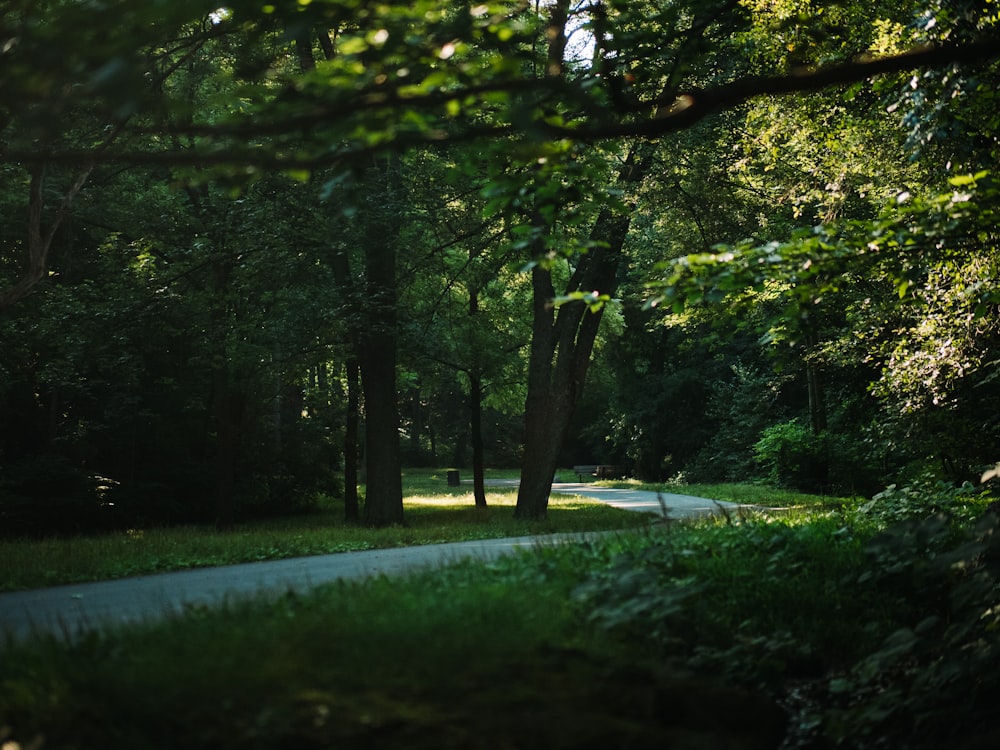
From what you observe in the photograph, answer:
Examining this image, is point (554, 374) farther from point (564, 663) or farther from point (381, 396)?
point (564, 663)

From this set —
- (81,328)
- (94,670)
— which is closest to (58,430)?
(81,328)

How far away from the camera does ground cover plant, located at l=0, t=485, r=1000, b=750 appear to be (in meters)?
4.02

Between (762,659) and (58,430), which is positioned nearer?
(762,659)

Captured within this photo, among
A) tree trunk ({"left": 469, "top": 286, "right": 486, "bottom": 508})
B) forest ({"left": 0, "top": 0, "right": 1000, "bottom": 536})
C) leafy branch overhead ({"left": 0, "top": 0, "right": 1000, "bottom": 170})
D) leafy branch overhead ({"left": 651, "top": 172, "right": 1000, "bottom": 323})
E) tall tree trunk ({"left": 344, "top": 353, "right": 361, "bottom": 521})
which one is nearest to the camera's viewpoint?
leafy branch overhead ({"left": 0, "top": 0, "right": 1000, "bottom": 170})

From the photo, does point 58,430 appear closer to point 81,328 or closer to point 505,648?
point 81,328

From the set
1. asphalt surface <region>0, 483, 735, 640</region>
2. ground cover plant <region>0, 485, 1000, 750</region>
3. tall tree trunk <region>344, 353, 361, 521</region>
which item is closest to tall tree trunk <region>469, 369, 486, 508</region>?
tall tree trunk <region>344, 353, 361, 521</region>

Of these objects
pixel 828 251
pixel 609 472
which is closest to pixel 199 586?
pixel 828 251

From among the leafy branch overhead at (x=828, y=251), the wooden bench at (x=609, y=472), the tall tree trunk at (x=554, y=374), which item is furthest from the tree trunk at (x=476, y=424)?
the wooden bench at (x=609, y=472)

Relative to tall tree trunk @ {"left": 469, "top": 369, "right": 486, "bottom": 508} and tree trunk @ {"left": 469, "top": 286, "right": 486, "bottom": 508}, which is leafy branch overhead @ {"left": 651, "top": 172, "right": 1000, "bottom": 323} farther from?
tall tree trunk @ {"left": 469, "top": 369, "right": 486, "bottom": 508}

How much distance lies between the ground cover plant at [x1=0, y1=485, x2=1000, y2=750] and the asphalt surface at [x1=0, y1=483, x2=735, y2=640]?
37.4 inches

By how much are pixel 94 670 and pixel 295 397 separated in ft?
95.2

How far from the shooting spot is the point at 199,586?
9.70 metres

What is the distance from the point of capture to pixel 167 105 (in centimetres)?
385

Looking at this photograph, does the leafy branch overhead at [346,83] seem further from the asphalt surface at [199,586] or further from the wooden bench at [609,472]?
the wooden bench at [609,472]
